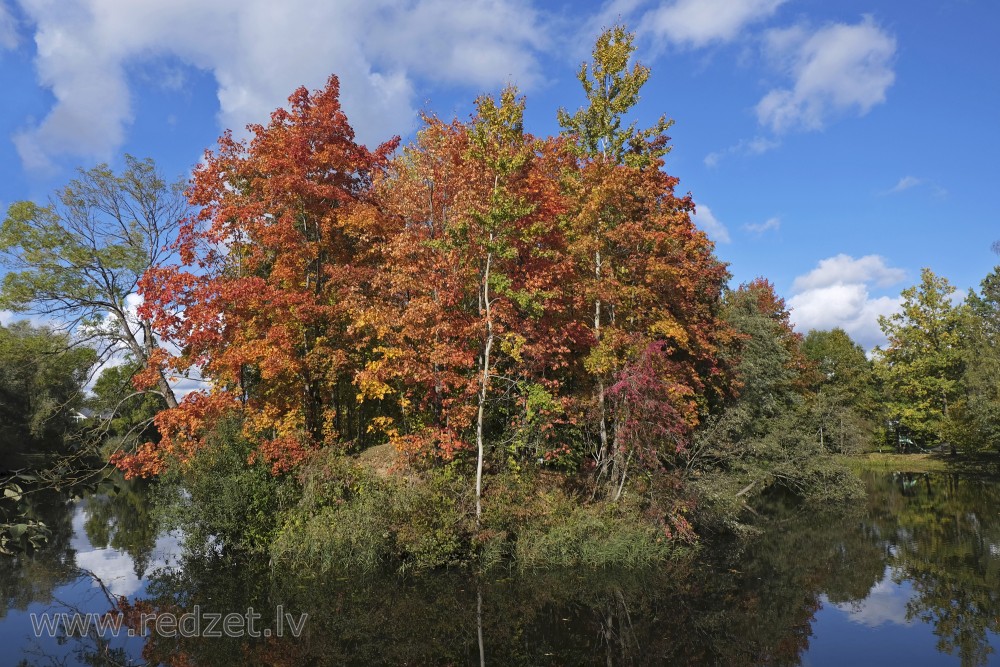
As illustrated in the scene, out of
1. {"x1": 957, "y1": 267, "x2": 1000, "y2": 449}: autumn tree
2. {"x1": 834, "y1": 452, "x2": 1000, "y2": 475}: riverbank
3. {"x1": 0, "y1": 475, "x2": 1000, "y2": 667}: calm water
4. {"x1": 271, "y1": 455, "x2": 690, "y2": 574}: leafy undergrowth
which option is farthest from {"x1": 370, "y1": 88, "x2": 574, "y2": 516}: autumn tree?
{"x1": 957, "y1": 267, "x2": 1000, "y2": 449}: autumn tree

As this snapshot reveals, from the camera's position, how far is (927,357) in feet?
150

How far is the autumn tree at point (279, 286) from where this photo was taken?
1778 cm

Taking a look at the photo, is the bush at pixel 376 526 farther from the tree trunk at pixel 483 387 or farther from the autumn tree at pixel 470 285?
the autumn tree at pixel 470 285

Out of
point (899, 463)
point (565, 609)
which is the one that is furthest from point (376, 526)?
point (899, 463)

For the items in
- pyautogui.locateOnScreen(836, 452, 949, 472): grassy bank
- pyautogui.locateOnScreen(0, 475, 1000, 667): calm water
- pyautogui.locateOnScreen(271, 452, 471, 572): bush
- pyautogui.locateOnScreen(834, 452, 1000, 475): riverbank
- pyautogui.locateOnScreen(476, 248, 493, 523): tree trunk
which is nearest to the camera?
pyautogui.locateOnScreen(0, 475, 1000, 667): calm water

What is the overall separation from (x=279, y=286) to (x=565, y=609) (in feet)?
47.3

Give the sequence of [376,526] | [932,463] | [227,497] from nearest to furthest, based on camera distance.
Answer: [376,526]
[227,497]
[932,463]

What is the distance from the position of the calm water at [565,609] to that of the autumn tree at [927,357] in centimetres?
3040

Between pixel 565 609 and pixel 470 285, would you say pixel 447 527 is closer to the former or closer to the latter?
pixel 565 609

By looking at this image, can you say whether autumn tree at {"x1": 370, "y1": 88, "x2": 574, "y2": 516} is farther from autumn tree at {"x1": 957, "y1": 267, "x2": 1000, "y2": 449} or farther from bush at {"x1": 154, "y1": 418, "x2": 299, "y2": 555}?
autumn tree at {"x1": 957, "y1": 267, "x2": 1000, "y2": 449}

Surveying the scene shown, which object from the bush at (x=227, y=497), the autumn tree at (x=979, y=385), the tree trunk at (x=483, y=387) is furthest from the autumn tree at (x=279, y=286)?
the autumn tree at (x=979, y=385)

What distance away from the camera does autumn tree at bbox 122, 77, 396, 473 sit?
17781 millimetres

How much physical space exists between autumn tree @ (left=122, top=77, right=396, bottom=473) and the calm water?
4179 mm

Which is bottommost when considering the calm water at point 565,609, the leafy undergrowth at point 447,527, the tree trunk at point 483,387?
the calm water at point 565,609
